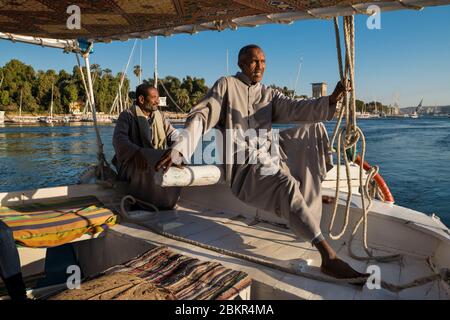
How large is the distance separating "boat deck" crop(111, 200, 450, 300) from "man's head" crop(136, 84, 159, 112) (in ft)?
3.79

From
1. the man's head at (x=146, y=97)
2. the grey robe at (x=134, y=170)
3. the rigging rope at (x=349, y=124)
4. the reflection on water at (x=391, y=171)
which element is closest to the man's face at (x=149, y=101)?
the man's head at (x=146, y=97)

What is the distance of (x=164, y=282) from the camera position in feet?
5.90

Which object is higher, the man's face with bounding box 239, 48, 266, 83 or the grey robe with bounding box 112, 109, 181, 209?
the man's face with bounding box 239, 48, 266, 83

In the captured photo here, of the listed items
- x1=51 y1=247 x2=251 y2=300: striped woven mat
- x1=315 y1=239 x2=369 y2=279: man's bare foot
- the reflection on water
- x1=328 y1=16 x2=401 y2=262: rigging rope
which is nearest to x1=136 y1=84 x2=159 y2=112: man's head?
x1=51 y1=247 x2=251 y2=300: striped woven mat

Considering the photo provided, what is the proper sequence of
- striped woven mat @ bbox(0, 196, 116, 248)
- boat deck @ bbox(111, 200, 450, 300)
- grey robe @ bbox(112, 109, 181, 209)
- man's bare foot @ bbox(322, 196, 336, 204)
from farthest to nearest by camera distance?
grey robe @ bbox(112, 109, 181, 209) < man's bare foot @ bbox(322, 196, 336, 204) < striped woven mat @ bbox(0, 196, 116, 248) < boat deck @ bbox(111, 200, 450, 300)

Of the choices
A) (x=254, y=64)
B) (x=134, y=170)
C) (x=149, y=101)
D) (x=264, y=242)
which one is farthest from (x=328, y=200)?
(x=149, y=101)

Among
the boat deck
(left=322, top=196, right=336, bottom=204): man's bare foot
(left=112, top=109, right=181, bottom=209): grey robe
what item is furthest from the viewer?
(left=112, top=109, right=181, bottom=209): grey robe

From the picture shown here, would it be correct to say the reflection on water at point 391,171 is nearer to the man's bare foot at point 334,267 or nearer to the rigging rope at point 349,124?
the rigging rope at point 349,124

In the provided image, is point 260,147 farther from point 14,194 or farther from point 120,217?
point 14,194

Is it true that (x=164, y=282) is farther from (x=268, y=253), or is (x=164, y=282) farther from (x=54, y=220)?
(x=54, y=220)

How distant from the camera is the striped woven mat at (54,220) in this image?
238 cm

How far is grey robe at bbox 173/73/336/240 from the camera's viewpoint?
2.39 m

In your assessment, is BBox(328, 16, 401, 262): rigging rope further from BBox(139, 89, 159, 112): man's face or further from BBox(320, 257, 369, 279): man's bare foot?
BBox(139, 89, 159, 112): man's face
